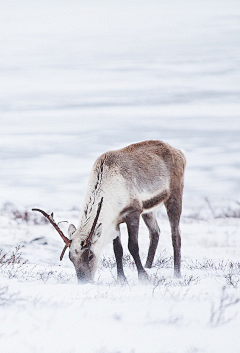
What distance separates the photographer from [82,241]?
6930 mm

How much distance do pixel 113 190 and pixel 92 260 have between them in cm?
131

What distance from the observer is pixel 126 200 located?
793 cm

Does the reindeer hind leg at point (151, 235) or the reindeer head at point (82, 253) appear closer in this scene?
the reindeer head at point (82, 253)

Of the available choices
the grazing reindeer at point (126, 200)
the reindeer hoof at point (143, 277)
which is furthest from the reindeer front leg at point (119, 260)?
the reindeer hoof at point (143, 277)

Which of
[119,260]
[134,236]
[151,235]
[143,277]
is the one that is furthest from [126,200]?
[151,235]

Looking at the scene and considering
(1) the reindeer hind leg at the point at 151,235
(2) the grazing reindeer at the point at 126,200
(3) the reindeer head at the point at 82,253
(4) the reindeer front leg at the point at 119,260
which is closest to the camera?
(3) the reindeer head at the point at 82,253

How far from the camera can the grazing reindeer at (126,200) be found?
7055 millimetres

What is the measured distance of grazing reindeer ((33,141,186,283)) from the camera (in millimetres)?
7055

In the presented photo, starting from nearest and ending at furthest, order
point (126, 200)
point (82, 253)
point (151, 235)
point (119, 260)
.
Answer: point (82, 253) < point (126, 200) < point (119, 260) < point (151, 235)

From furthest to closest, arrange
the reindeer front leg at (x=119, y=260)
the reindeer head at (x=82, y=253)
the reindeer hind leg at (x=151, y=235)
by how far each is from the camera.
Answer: the reindeer hind leg at (x=151, y=235) < the reindeer front leg at (x=119, y=260) < the reindeer head at (x=82, y=253)

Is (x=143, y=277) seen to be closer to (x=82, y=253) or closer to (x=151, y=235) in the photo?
(x=82, y=253)

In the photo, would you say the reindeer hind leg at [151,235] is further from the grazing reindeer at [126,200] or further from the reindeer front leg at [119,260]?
the reindeer front leg at [119,260]

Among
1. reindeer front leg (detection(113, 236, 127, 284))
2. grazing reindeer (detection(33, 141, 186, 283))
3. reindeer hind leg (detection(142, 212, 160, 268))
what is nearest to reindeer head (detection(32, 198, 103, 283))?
grazing reindeer (detection(33, 141, 186, 283))

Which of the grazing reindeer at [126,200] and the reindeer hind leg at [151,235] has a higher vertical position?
the grazing reindeer at [126,200]
